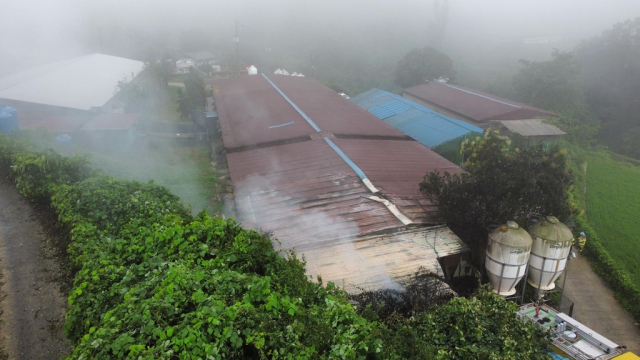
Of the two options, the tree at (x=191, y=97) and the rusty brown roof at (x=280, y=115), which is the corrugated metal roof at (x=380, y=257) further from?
the tree at (x=191, y=97)

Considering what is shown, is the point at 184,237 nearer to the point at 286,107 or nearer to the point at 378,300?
the point at 378,300

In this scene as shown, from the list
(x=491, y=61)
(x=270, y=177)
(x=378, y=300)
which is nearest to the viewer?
(x=378, y=300)

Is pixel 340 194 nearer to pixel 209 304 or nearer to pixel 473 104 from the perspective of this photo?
pixel 209 304

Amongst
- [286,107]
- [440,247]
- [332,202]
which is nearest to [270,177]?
[332,202]

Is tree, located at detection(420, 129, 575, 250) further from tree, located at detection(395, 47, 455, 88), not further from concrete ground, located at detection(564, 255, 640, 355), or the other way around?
tree, located at detection(395, 47, 455, 88)

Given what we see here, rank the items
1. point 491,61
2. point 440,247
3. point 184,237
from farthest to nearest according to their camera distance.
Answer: point 491,61
point 440,247
point 184,237

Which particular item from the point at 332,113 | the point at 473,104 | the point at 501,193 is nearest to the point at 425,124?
the point at 332,113

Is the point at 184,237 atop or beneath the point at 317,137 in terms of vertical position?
atop
